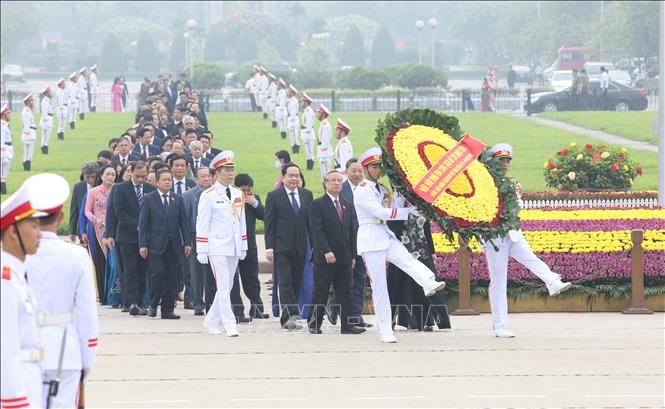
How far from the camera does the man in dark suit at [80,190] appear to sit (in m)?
19.2

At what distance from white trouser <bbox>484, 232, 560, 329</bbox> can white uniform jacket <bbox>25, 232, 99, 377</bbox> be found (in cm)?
655

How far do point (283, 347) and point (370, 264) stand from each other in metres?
0.96

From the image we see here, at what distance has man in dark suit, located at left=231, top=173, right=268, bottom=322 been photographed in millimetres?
16734

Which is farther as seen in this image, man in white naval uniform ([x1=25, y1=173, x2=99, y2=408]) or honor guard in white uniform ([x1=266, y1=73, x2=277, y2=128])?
honor guard in white uniform ([x1=266, y1=73, x2=277, y2=128])

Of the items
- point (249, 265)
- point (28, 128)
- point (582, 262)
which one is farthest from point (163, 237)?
point (28, 128)

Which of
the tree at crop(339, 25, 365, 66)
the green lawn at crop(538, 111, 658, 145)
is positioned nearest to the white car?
the green lawn at crop(538, 111, 658, 145)

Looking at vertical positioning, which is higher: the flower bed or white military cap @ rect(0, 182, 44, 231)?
white military cap @ rect(0, 182, 44, 231)

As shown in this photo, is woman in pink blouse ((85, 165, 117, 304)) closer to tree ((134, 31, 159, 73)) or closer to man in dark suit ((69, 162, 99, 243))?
man in dark suit ((69, 162, 99, 243))

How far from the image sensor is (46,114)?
43.7m

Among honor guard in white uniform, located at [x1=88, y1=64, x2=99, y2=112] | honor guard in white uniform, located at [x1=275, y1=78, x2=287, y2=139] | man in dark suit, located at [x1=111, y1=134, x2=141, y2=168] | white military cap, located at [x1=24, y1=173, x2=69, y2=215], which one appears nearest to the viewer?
white military cap, located at [x1=24, y1=173, x2=69, y2=215]

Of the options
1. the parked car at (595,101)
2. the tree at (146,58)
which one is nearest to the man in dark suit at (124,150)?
the parked car at (595,101)

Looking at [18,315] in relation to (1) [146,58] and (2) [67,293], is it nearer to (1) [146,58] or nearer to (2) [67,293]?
(2) [67,293]

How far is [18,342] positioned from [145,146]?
55.5 feet

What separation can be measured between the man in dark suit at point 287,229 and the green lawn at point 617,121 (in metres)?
28.1
